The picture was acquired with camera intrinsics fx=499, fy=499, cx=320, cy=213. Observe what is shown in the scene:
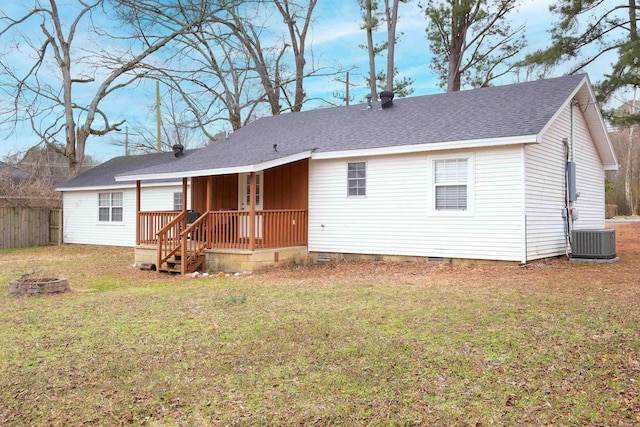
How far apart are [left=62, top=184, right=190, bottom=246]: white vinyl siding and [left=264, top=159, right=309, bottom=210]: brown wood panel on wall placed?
5655mm

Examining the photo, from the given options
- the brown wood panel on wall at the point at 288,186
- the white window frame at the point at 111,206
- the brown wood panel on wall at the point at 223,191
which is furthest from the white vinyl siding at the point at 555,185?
the white window frame at the point at 111,206

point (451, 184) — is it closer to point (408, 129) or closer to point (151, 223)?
point (408, 129)

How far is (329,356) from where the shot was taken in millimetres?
4652

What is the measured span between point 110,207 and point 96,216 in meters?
0.94

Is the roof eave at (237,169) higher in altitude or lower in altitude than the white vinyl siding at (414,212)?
higher

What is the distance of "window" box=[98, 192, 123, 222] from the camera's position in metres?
19.6

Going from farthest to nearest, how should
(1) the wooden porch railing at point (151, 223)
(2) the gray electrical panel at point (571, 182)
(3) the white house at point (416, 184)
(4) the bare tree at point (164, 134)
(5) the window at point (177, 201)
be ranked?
(4) the bare tree at point (164, 134)
(5) the window at point (177, 201)
(1) the wooden porch railing at point (151, 223)
(2) the gray electrical panel at point (571, 182)
(3) the white house at point (416, 184)

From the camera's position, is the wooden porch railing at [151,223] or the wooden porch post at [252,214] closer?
the wooden porch post at [252,214]

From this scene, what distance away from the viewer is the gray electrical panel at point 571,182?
39.8ft

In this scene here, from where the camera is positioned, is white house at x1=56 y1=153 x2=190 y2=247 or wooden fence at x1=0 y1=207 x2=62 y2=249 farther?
wooden fence at x1=0 y1=207 x2=62 y2=249

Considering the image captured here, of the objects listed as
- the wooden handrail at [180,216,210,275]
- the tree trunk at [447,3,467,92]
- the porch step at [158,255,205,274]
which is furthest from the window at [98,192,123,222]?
the tree trunk at [447,3,467,92]

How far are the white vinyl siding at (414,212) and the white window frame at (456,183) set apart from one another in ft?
0.07

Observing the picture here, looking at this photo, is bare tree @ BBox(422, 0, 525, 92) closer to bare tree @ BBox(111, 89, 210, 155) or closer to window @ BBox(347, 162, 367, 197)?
window @ BBox(347, 162, 367, 197)

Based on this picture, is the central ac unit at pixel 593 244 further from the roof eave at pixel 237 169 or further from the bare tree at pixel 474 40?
the bare tree at pixel 474 40
